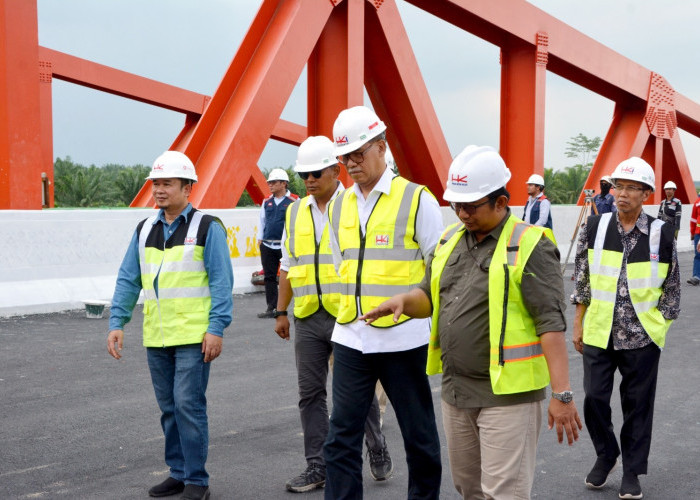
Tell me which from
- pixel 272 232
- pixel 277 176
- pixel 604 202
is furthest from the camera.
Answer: pixel 604 202

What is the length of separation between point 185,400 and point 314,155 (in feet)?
5.27

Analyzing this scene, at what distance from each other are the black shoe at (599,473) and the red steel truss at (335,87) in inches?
403

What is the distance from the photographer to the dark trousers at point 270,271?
11.3 m

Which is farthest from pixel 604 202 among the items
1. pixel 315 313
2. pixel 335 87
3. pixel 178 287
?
pixel 178 287

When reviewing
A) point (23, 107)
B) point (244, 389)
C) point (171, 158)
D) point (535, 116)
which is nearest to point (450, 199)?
point (171, 158)

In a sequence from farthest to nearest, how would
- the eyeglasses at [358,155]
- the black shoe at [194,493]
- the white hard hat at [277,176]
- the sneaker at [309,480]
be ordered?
the white hard hat at [277,176] → the sneaker at [309,480] → the black shoe at [194,493] → the eyeglasses at [358,155]

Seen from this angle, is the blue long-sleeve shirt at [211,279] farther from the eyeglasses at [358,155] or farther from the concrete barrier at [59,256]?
the concrete barrier at [59,256]

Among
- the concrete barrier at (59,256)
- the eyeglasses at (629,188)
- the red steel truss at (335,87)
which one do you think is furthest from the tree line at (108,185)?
the eyeglasses at (629,188)

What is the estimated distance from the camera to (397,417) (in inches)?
154

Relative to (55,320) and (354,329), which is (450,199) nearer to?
(354,329)

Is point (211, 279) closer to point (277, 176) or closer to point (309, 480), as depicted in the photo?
point (309, 480)

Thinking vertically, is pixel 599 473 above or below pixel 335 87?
below

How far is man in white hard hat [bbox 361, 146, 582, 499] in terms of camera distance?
10.3 feet

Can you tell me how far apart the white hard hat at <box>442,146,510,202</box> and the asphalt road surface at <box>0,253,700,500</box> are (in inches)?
83.8
